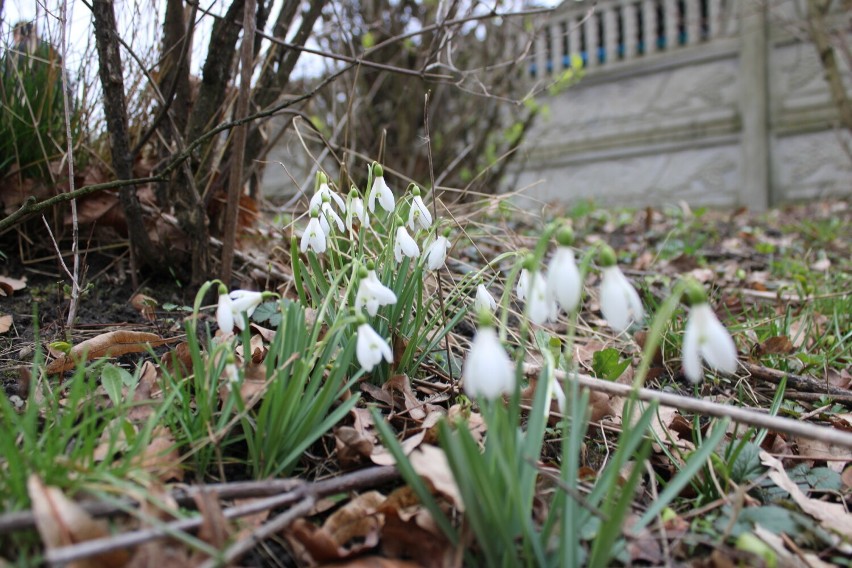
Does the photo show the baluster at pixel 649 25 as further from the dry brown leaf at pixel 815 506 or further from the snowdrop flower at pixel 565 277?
the snowdrop flower at pixel 565 277

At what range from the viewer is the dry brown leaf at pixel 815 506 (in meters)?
1.09

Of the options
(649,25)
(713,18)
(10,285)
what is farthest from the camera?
(649,25)

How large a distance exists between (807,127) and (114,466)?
7676mm

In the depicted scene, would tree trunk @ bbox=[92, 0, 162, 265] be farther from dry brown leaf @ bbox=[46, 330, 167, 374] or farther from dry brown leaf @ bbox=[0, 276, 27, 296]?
dry brown leaf @ bbox=[46, 330, 167, 374]

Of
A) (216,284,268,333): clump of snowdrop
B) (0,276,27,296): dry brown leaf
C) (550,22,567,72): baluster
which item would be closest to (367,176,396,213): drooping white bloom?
(216,284,268,333): clump of snowdrop

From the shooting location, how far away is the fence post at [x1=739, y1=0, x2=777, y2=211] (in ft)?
22.1

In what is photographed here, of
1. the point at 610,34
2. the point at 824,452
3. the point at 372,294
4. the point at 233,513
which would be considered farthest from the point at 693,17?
the point at 233,513

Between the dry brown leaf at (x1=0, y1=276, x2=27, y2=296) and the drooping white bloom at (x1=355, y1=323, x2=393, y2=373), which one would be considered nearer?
the drooping white bloom at (x1=355, y1=323, x2=393, y2=373)

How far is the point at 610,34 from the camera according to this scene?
7.83 metres

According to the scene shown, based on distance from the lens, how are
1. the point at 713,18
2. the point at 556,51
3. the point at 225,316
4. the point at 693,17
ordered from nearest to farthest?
the point at 225,316 → the point at 713,18 → the point at 693,17 → the point at 556,51

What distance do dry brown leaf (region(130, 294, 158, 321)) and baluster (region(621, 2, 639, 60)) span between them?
7278 mm

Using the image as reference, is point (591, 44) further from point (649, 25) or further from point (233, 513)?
point (233, 513)

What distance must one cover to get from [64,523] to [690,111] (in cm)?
771

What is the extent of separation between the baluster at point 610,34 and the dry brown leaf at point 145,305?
23.9ft
